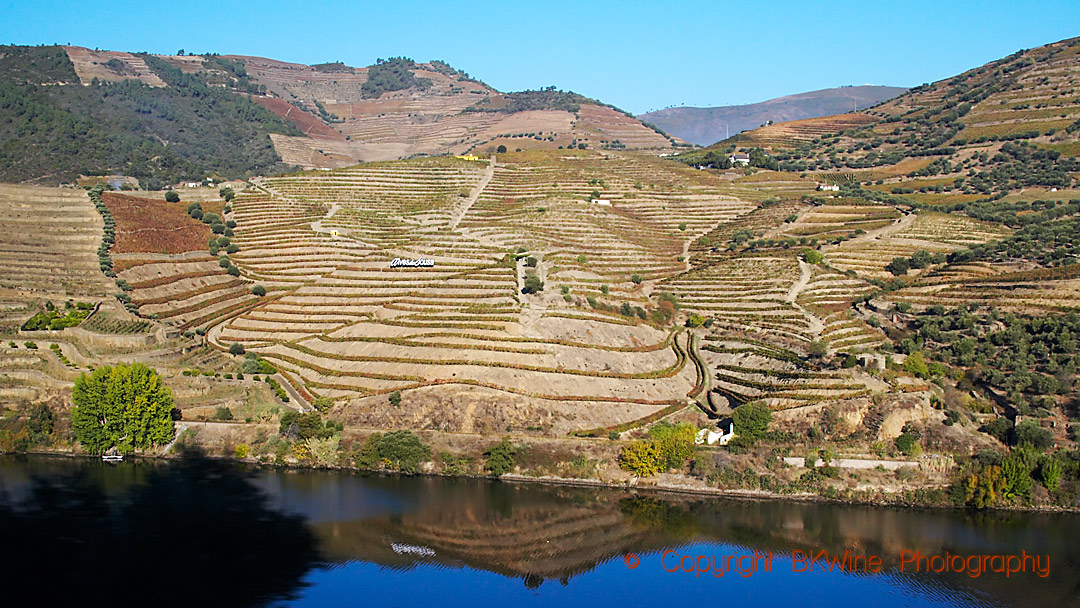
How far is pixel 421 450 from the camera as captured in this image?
179ft

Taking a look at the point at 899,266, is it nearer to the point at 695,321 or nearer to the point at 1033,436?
the point at 695,321

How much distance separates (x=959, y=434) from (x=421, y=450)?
98.7 feet

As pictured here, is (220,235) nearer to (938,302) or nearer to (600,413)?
(600,413)

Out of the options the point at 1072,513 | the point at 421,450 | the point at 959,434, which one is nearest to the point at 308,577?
the point at 421,450

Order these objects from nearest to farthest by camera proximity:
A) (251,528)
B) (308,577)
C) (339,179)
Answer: (308,577)
(251,528)
(339,179)

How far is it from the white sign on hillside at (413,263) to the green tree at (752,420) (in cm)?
3151

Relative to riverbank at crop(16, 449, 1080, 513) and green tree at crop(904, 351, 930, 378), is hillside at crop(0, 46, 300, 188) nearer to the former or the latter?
riverbank at crop(16, 449, 1080, 513)

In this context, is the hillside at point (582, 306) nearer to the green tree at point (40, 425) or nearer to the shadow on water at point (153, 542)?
the green tree at point (40, 425)

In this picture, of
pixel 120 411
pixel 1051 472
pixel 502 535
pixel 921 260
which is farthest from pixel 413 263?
pixel 1051 472

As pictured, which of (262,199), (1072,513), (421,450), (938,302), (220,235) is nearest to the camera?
(1072,513)

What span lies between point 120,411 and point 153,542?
15.4 m

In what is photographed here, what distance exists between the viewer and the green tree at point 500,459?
53344 mm

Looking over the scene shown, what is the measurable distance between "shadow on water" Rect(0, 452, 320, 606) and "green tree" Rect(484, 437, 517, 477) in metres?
11.5

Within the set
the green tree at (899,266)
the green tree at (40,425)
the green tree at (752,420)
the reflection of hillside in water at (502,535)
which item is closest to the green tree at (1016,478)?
the green tree at (752,420)
